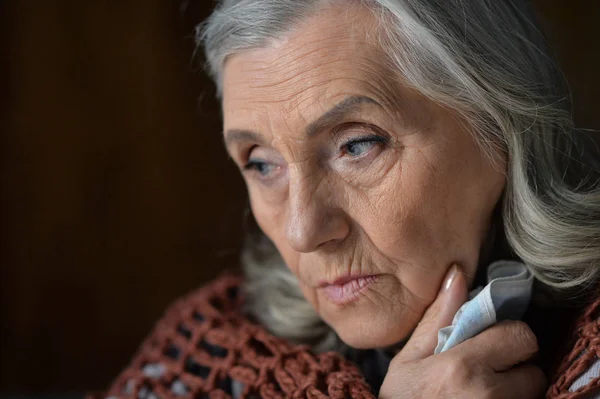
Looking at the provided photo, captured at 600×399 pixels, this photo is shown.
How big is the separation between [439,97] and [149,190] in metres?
1.52

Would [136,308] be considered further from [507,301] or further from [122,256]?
[507,301]

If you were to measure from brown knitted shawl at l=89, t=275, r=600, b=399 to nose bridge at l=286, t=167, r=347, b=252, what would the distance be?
25cm

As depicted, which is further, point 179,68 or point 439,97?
point 179,68

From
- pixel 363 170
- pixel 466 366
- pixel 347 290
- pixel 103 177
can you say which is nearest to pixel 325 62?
pixel 363 170

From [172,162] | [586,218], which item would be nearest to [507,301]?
[586,218]

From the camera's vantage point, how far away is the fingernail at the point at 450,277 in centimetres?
137

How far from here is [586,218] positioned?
1.40m

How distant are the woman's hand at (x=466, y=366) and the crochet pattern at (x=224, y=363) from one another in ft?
0.26

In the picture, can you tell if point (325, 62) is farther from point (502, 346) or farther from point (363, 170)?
point (502, 346)

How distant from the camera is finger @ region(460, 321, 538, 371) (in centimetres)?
127

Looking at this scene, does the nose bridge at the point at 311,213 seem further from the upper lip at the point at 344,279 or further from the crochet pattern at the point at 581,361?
the crochet pattern at the point at 581,361

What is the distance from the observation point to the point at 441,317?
4.47 ft

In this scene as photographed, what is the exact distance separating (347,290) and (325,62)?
1.42 ft

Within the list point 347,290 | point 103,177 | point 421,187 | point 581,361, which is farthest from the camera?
point 103,177
